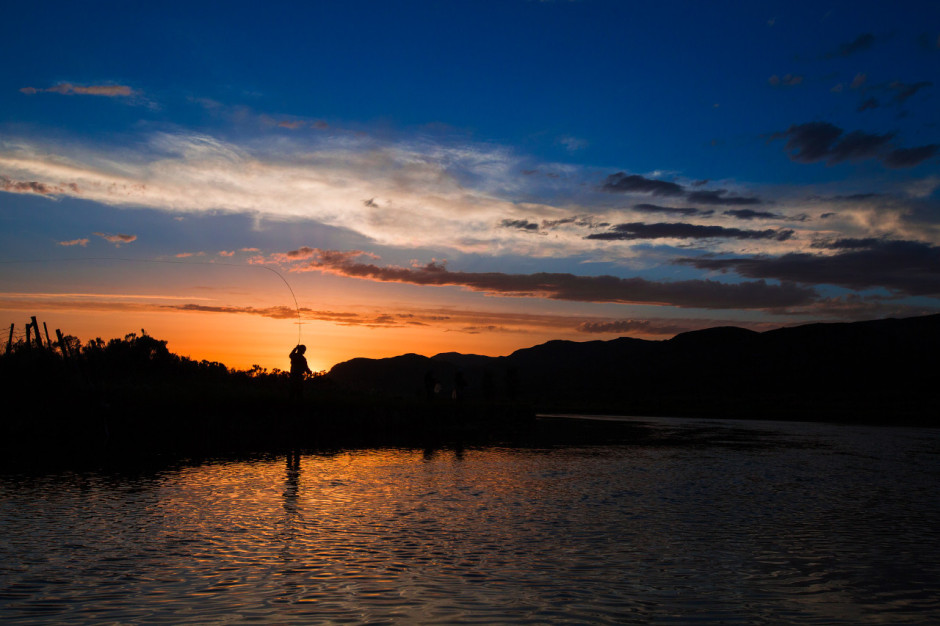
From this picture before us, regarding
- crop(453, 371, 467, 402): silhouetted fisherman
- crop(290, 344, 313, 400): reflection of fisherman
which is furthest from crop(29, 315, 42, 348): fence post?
crop(453, 371, 467, 402): silhouetted fisherman

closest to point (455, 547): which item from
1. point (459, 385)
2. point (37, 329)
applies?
point (37, 329)

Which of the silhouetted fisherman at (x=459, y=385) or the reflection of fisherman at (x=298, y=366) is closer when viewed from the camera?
the reflection of fisherman at (x=298, y=366)

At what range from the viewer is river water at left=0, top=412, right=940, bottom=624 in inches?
293

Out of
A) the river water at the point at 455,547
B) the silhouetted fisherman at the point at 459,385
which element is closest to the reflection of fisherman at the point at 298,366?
the river water at the point at 455,547

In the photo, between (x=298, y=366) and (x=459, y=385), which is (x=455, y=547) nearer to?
(x=298, y=366)

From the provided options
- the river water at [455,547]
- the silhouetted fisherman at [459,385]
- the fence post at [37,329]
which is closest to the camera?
the river water at [455,547]

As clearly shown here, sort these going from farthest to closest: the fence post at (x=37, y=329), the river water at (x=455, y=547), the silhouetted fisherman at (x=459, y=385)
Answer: the silhouetted fisherman at (x=459, y=385)
the fence post at (x=37, y=329)
the river water at (x=455, y=547)

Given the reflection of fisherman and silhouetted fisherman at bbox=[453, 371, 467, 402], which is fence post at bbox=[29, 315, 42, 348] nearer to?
the reflection of fisherman

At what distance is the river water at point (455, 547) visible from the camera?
7.45 m

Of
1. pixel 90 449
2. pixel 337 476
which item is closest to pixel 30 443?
pixel 90 449

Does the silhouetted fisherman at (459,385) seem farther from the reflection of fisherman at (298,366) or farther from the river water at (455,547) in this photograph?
the river water at (455,547)

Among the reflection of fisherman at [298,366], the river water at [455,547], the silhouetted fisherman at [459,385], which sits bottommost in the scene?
the river water at [455,547]

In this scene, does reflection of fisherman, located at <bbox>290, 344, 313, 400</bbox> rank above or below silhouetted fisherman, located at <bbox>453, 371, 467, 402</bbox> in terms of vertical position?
above

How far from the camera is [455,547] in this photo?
Answer: 1030 cm
